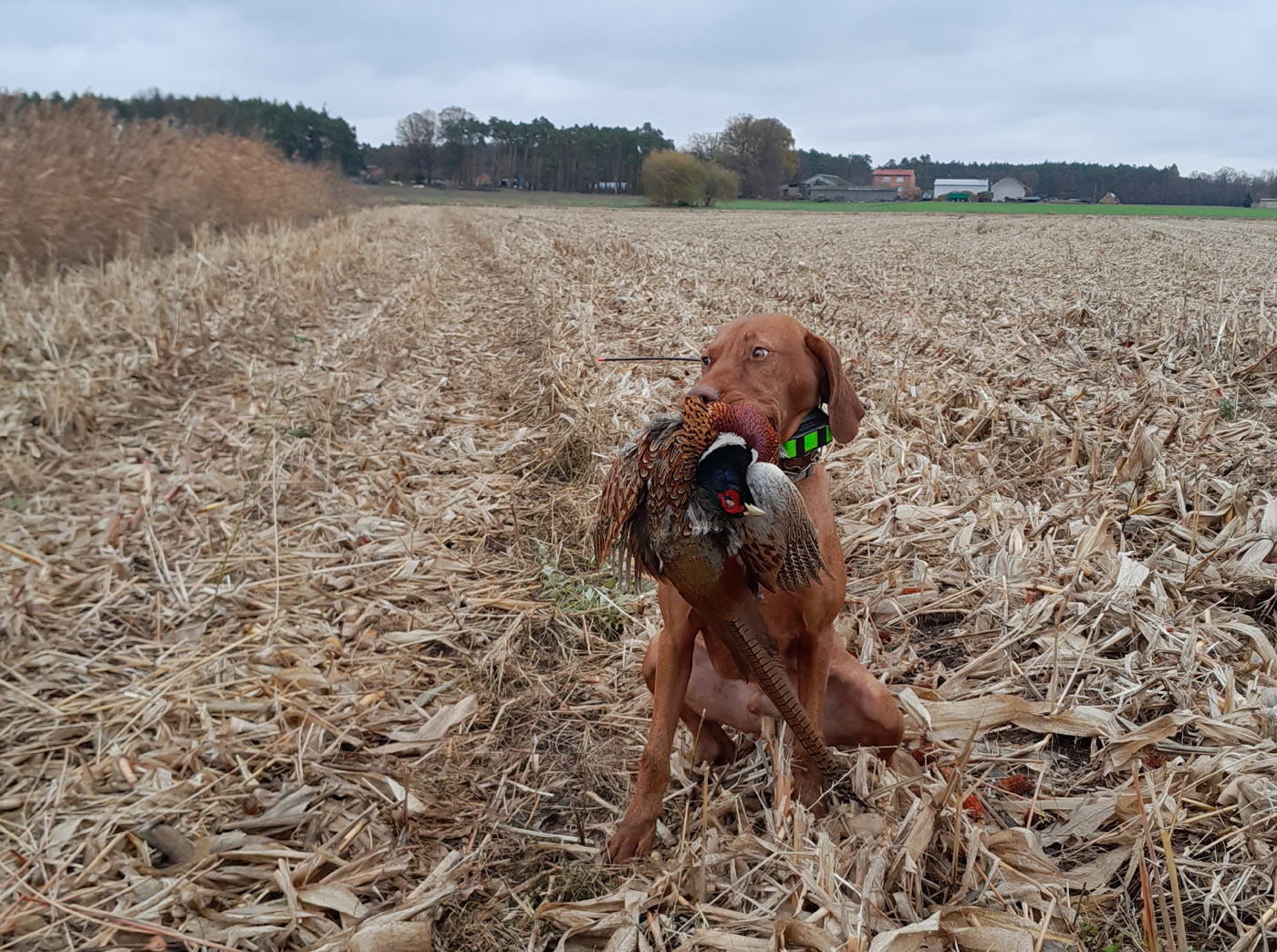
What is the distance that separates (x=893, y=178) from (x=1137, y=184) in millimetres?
38381

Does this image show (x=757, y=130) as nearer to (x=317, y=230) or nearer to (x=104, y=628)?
(x=317, y=230)

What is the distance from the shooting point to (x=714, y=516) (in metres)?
1.87

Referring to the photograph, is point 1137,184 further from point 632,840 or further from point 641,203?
point 632,840

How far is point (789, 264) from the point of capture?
16750 millimetres

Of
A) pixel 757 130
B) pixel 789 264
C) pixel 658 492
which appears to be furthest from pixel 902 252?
pixel 757 130

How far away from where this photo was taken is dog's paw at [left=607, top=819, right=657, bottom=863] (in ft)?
8.15

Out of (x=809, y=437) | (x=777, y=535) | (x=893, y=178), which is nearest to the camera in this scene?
(x=777, y=535)

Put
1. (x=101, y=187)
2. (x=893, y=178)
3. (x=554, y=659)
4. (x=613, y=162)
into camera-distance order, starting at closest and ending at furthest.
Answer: (x=554, y=659)
(x=101, y=187)
(x=613, y=162)
(x=893, y=178)

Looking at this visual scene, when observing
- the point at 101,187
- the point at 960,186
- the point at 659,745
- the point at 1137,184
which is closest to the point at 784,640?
the point at 659,745

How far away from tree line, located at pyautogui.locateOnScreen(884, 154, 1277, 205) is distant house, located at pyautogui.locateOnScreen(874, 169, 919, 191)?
130 inches

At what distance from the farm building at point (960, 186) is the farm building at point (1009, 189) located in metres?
1.24

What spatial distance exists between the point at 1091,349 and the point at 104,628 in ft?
26.7

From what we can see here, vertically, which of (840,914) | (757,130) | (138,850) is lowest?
(138,850)

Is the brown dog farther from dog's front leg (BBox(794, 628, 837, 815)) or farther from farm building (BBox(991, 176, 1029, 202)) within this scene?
farm building (BBox(991, 176, 1029, 202))
